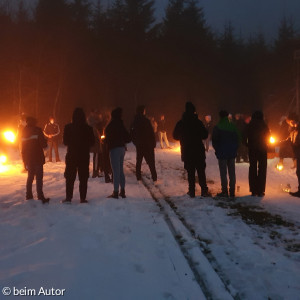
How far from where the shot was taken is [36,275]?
3.89 metres

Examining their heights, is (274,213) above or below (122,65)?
below

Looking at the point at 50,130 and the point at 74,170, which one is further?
the point at 50,130

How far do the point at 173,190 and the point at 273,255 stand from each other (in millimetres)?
4507

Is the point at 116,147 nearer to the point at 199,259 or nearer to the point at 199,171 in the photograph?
the point at 199,171

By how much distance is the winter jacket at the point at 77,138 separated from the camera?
7.56m

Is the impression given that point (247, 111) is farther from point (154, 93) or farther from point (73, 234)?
point (73, 234)

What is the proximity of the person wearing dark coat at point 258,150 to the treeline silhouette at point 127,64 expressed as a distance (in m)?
20.6

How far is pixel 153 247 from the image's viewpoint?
15.7 feet

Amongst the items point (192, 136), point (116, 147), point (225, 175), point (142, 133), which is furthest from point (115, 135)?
point (225, 175)

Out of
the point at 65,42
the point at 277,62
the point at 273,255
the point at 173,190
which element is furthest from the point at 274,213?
the point at 277,62

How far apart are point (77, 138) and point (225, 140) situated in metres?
3.57

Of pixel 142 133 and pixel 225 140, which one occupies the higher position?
pixel 142 133

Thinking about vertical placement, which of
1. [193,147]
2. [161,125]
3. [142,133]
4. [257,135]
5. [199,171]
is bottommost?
[199,171]

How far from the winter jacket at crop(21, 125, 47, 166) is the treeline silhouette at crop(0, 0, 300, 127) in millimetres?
21674
